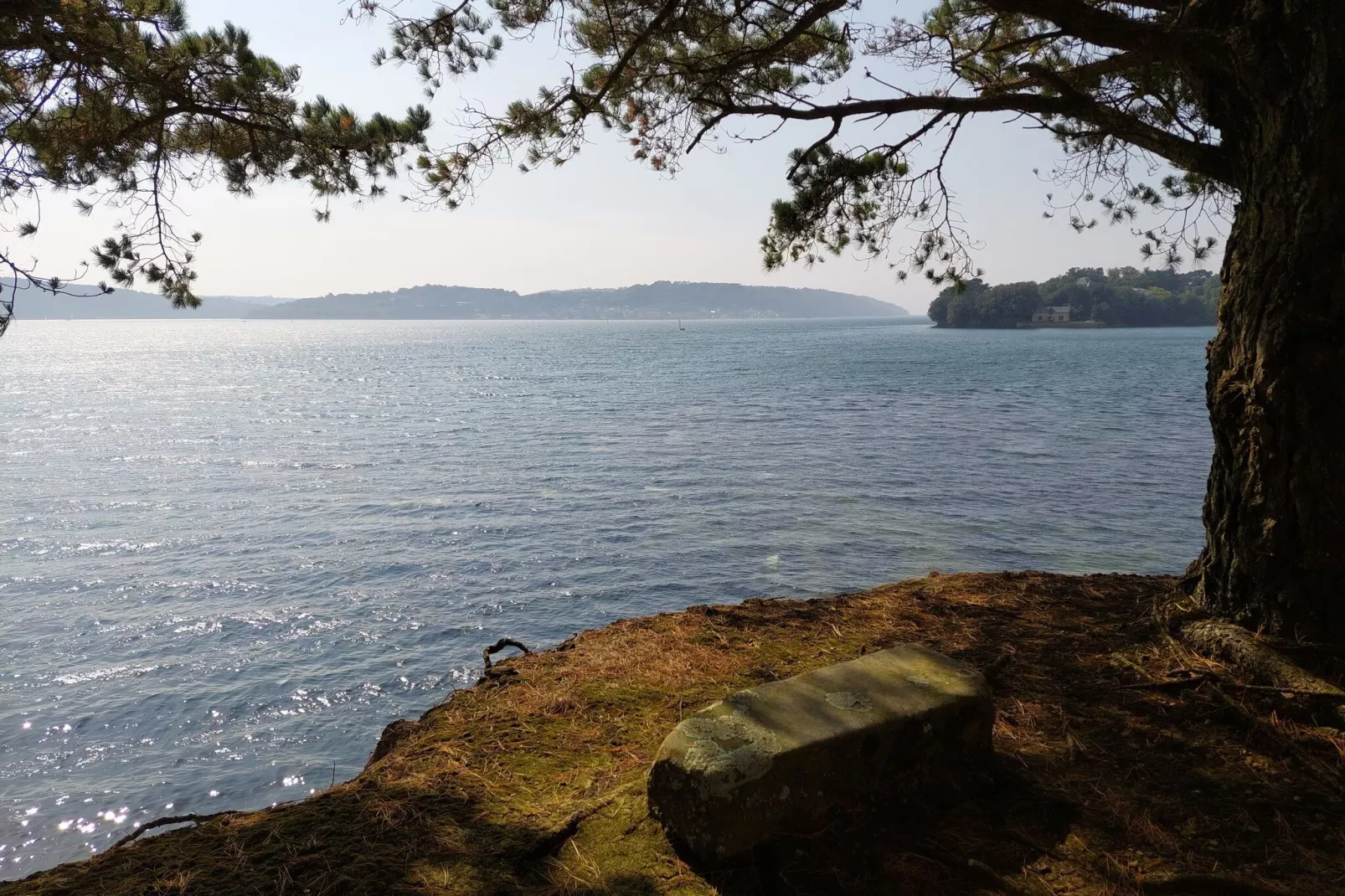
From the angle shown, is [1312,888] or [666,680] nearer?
[1312,888]

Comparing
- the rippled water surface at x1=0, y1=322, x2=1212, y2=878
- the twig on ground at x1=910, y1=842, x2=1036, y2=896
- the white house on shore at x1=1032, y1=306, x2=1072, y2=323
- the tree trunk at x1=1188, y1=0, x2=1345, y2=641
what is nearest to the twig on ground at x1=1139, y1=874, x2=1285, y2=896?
the twig on ground at x1=910, y1=842, x2=1036, y2=896

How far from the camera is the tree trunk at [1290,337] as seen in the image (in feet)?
13.1

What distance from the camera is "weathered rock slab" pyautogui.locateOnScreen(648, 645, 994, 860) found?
2.81m

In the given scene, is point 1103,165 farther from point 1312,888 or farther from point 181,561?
point 181,561

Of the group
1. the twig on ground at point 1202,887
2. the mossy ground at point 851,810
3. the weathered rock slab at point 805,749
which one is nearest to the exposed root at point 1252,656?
the mossy ground at point 851,810

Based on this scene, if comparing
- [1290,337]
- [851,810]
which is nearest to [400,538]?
[851,810]

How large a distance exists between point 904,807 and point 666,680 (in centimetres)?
190

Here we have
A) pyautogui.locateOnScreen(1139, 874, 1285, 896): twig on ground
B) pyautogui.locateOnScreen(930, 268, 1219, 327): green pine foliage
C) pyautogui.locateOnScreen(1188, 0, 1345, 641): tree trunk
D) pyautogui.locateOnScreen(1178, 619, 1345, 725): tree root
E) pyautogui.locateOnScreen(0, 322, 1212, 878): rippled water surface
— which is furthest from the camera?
pyautogui.locateOnScreen(930, 268, 1219, 327): green pine foliage

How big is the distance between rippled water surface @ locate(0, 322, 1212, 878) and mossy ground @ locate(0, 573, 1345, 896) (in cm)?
406

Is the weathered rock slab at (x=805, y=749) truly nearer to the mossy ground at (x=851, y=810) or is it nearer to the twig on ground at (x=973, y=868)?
the mossy ground at (x=851, y=810)

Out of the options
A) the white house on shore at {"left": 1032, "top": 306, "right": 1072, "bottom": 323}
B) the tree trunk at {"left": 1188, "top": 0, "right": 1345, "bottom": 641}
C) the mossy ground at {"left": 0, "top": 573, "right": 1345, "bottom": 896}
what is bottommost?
the mossy ground at {"left": 0, "top": 573, "right": 1345, "bottom": 896}

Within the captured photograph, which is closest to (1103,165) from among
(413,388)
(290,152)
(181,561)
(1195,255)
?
(1195,255)

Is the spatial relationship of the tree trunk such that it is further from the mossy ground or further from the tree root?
the mossy ground

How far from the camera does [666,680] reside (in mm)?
4758
